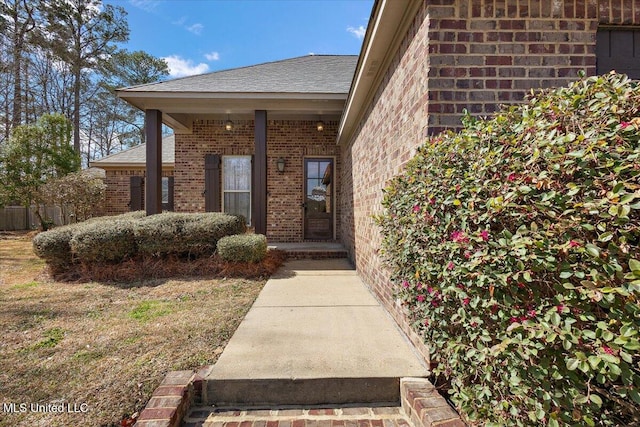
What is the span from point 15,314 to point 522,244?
15.6ft

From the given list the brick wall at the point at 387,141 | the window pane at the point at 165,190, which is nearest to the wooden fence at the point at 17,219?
the window pane at the point at 165,190

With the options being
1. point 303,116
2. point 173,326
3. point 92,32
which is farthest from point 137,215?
point 92,32

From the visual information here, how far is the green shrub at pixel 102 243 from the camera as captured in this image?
4711 mm

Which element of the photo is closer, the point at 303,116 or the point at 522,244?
the point at 522,244

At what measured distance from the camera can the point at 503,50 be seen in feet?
6.68

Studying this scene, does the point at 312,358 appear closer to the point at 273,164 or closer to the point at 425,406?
the point at 425,406

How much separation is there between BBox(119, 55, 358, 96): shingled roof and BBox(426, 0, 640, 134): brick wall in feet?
13.2

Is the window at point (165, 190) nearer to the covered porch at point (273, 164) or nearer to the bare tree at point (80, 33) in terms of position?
the covered porch at point (273, 164)

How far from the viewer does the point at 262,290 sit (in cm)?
389

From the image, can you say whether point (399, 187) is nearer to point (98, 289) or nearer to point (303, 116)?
point (98, 289)

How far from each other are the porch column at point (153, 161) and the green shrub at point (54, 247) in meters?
1.45

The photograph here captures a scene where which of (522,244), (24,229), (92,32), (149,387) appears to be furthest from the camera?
(92,32)

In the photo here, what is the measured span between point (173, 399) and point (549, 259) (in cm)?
204

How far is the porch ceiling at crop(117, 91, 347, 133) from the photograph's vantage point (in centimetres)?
579
